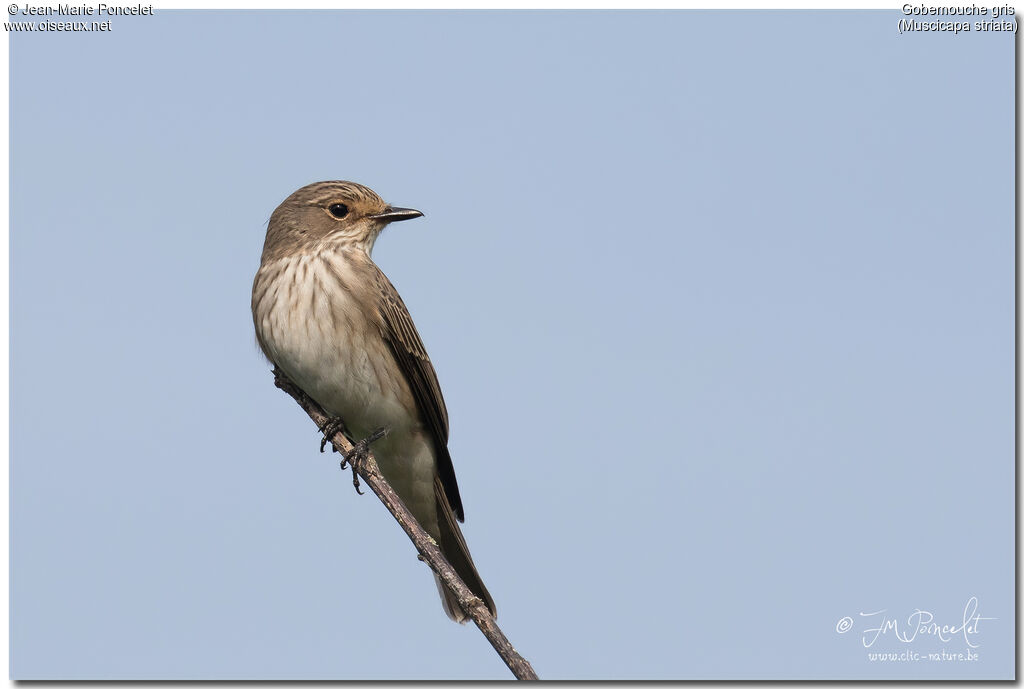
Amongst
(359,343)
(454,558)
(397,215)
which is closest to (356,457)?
(359,343)

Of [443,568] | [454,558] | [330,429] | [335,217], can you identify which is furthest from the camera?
[335,217]

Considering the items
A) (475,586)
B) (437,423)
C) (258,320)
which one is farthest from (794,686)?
(258,320)

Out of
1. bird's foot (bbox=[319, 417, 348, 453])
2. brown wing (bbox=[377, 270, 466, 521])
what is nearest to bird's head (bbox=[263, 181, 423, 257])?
brown wing (bbox=[377, 270, 466, 521])

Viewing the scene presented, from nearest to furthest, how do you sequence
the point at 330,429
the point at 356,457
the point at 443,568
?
the point at 443,568 → the point at 356,457 → the point at 330,429

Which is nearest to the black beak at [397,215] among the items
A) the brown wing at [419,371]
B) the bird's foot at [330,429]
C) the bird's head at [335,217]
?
the bird's head at [335,217]

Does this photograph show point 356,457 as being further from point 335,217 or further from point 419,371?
point 335,217

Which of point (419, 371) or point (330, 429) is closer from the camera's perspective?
point (330, 429)
